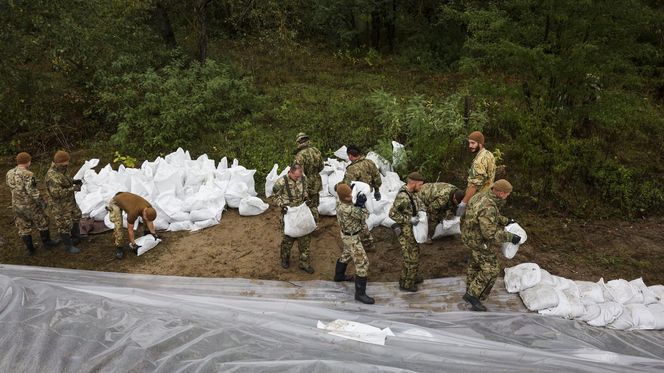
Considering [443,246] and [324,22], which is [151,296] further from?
[324,22]

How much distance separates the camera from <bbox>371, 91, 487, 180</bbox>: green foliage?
7.48 m

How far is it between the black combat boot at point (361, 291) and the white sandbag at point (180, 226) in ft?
8.94

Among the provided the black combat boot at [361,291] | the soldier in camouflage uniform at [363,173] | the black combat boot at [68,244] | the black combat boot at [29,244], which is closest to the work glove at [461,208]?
the soldier in camouflage uniform at [363,173]

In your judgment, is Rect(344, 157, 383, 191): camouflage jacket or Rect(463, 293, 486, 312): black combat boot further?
Rect(344, 157, 383, 191): camouflage jacket

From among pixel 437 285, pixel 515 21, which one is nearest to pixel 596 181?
pixel 515 21

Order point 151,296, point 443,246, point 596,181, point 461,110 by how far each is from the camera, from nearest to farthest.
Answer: point 151,296
point 443,246
point 596,181
point 461,110

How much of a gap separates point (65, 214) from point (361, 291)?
375 centimetres

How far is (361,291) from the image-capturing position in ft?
16.0

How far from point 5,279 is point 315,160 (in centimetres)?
338

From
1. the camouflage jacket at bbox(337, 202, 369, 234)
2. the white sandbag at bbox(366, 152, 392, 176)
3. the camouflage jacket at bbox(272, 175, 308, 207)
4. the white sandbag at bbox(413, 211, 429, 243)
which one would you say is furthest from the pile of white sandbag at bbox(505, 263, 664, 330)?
the white sandbag at bbox(366, 152, 392, 176)

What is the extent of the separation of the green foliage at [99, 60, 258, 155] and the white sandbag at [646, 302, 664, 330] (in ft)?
23.4

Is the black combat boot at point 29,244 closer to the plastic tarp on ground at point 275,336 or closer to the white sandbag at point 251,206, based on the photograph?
the plastic tarp on ground at point 275,336

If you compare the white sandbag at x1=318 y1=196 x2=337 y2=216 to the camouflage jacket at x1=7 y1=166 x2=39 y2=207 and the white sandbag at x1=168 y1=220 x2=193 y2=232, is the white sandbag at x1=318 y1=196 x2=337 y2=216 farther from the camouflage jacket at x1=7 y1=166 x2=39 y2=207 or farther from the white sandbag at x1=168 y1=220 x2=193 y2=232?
the camouflage jacket at x1=7 y1=166 x2=39 y2=207

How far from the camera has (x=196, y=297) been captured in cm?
467
